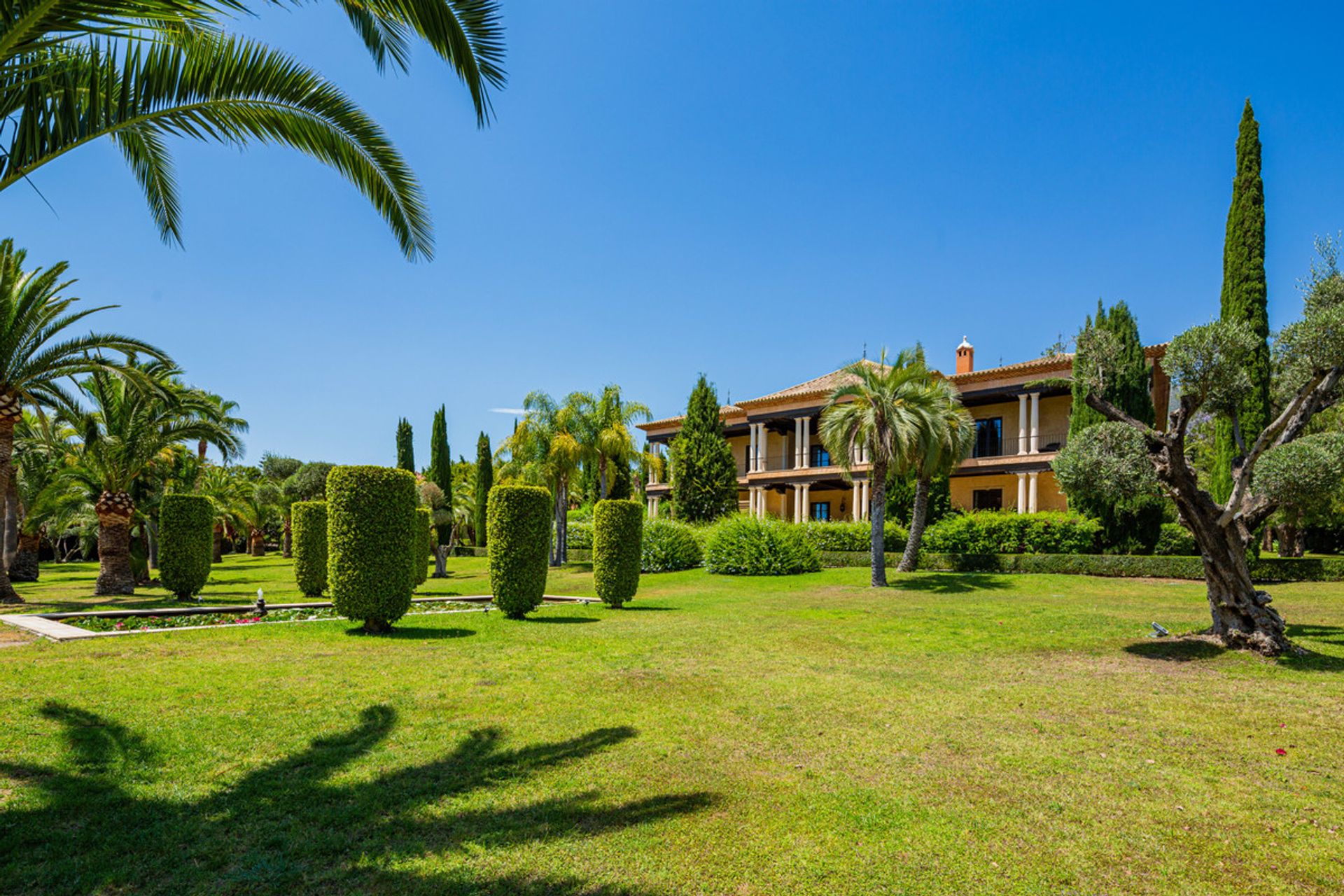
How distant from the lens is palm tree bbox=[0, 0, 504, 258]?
157 inches

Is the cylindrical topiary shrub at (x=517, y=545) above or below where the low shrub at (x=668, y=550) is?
above

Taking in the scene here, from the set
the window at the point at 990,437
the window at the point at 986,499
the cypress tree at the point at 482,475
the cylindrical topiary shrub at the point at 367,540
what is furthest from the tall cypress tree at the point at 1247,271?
the cypress tree at the point at 482,475

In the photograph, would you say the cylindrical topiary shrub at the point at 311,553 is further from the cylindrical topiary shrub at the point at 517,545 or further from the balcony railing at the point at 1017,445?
the balcony railing at the point at 1017,445

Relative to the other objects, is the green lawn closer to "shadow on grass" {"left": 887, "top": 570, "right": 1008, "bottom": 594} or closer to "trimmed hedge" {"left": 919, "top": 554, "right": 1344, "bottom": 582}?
"shadow on grass" {"left": 887, "top": 570, "right": 1008, "bottom": 594}

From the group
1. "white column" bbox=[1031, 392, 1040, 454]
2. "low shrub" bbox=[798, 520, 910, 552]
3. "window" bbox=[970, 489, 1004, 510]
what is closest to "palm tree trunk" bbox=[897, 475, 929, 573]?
"low shrub" bbox=[798, 520, 910, 552]

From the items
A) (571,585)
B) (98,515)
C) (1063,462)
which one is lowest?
(571,585)

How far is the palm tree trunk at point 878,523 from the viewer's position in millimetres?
19750

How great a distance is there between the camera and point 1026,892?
11.7 ft

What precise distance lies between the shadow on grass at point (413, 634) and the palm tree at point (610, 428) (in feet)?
66.6

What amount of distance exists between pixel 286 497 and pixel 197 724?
151ft

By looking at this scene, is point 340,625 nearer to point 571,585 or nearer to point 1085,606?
point 571,585

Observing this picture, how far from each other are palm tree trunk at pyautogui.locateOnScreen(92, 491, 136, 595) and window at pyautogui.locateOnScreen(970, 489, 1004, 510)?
3251 centimetres

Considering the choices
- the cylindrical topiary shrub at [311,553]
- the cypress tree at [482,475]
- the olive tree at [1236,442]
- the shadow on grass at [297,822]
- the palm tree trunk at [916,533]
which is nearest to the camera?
the shadow on grass at [297,822]

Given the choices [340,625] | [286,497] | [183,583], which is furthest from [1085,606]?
[286,497]
